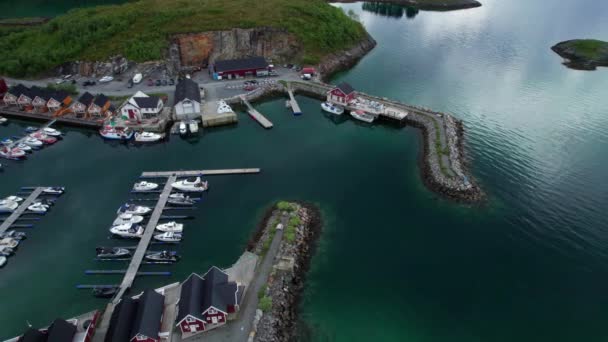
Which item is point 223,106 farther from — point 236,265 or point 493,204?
point 493,204

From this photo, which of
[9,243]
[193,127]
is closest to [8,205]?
[9,243]

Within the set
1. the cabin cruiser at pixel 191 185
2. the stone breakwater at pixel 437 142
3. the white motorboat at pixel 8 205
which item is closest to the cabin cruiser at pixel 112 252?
the cabin cruiser at pixel 191 185

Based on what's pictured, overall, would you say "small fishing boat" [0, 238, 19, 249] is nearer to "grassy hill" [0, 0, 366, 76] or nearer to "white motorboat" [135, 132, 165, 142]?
"white motorboat" [135, 132, 165, 142]

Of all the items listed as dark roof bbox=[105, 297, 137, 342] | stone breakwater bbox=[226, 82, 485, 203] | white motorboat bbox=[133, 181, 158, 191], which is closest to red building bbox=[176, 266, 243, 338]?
dark roof bbox=[105, 297, 137, 342]

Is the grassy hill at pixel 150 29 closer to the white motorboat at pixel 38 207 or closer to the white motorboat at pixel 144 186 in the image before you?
the white motorboat at pixel 144 186

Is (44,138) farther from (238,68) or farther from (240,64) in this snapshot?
(240,64)

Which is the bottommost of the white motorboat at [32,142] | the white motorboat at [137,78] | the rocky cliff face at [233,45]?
the white motorboat at [32,142]
